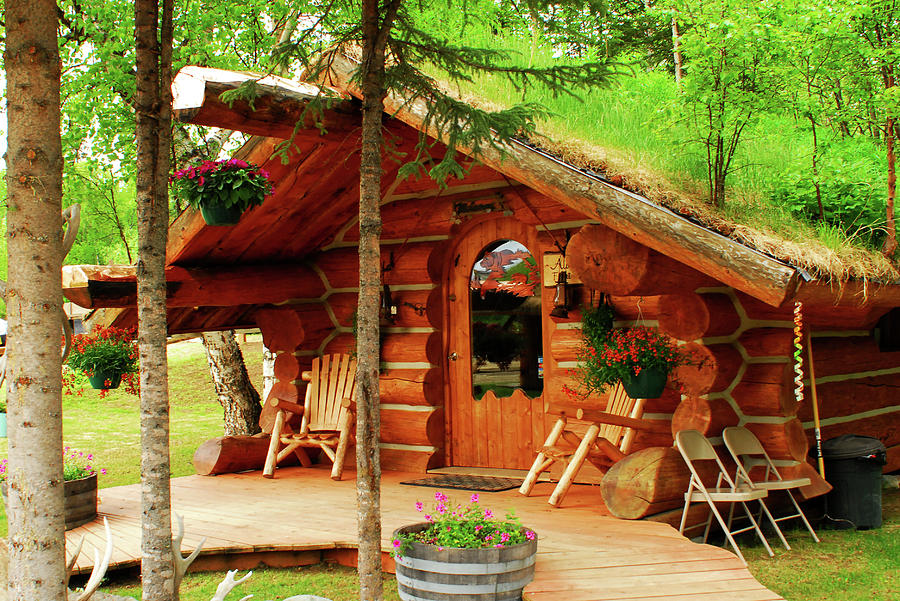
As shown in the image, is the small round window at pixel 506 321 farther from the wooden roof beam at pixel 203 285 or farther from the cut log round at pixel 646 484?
the wooden roof beam at pixel 203 285

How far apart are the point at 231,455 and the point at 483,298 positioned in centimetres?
268

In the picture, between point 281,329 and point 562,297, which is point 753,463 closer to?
point 562,297

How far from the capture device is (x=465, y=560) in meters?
4.03

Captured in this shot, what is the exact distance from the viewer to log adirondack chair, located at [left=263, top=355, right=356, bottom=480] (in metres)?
7.48

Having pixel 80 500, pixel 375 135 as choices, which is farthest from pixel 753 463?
pixel 80 500

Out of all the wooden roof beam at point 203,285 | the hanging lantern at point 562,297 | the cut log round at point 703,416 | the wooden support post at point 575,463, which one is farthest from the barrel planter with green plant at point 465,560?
the wooden roof beam at point 203,285

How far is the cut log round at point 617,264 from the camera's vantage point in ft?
16.6

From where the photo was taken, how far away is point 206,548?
17.0 ft

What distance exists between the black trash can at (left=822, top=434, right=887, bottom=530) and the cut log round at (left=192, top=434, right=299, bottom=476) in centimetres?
479

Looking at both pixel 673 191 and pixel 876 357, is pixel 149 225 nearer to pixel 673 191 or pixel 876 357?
pixel 673 191

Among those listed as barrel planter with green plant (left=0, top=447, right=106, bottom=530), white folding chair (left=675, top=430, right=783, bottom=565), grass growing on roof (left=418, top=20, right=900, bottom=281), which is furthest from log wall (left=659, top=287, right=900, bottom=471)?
barrel planter with green plant (left=0, top=447, right=106, bottom=530)

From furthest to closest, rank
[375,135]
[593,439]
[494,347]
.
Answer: [494,347]
[593,439]
[375,135]

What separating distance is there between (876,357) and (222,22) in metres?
7.99

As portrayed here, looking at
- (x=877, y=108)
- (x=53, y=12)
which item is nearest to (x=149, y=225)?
(x=53, y=12)
